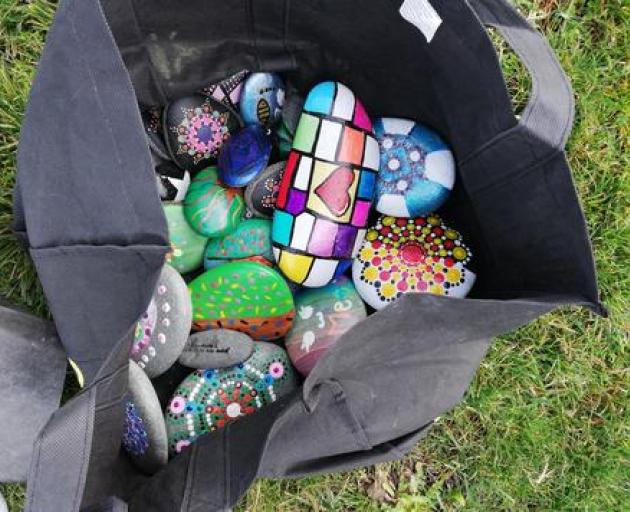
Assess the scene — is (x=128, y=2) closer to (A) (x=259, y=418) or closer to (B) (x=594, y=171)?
(A) (x=259, y=418)

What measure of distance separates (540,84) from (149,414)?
0.67 m

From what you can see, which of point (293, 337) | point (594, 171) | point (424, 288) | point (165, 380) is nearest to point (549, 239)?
point (424, 288)

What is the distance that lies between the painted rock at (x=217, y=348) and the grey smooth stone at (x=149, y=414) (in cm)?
10

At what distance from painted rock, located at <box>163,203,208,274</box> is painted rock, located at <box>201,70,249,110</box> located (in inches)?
7.3

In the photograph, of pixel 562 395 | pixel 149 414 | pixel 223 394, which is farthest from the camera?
pixel 562 395

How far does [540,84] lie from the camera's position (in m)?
0.86

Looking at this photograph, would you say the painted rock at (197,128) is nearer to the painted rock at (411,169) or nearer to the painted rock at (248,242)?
the painted rock at (248,242)

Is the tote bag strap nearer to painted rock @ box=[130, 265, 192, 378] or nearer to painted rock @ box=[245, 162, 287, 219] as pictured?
painted rock @ box=[245, 162, 287, 219]

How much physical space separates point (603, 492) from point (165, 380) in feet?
2.91

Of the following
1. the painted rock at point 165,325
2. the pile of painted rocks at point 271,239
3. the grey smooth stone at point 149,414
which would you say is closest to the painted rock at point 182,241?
the pile of painted rocks at point 271,239

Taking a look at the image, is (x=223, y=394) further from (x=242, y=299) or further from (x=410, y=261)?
(x=410, y=261)

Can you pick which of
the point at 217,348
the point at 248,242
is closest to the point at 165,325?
the point at 217,348

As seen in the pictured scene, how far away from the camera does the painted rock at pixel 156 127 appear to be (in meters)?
1.19

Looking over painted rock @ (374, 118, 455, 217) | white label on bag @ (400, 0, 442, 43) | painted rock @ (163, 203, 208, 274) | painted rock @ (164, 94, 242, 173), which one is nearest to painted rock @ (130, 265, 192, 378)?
painted rock @ (163, 203, 208, 274)
